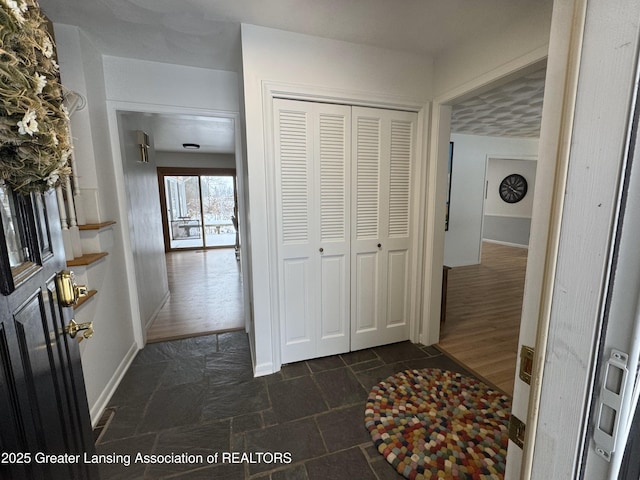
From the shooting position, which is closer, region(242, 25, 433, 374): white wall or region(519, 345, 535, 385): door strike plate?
region(519, 345, 535, 385): door strike plate

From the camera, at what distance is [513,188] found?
7.09 m

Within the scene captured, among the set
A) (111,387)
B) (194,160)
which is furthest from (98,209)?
(194,160)

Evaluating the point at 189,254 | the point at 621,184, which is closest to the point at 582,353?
the point at 621,184

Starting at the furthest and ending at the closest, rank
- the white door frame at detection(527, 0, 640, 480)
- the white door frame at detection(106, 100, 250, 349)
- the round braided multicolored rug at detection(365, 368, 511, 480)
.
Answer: the white door frame at detection(106, 100, 250, 349), the round braided multicolored rug at detection(365, 368, 511, 480), the white door frame at detection(527, 0, 640, 480)

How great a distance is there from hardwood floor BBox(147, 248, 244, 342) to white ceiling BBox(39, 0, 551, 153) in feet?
8.35

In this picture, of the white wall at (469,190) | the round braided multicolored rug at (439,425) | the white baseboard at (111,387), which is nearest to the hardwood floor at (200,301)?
the white baseboard at (111,387)

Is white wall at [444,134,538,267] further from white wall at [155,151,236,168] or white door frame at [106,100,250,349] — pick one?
white wall at [155,151,236,168]

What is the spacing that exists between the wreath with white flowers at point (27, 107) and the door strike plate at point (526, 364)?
3.57 ft

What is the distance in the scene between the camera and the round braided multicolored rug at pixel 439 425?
144 centimetres

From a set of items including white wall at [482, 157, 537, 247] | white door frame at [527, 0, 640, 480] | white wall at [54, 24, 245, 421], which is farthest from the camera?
white wall at [482, 157, 537, 247]

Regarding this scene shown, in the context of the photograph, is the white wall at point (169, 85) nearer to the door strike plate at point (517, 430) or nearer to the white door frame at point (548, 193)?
the white door frame at point (548, 193)

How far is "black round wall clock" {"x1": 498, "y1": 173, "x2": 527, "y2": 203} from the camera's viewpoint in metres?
6.92

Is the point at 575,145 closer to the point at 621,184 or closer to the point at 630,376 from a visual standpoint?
the point at 621,184

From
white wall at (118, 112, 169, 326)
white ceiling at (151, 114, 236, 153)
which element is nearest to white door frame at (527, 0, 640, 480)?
white wall at (118, 112, 169, 326)
